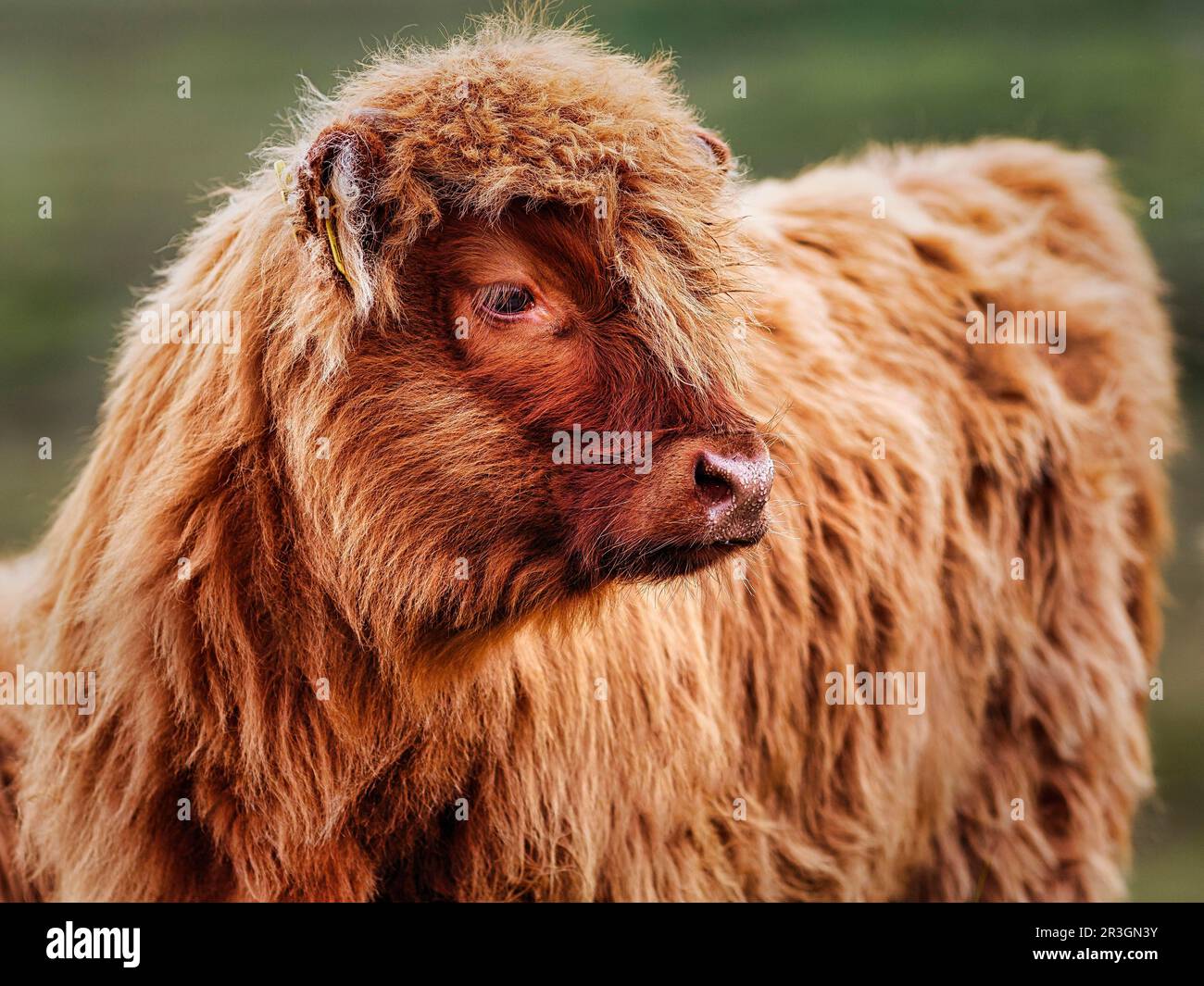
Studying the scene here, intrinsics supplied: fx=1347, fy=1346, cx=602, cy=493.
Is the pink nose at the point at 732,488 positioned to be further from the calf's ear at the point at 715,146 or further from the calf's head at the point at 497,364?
the calf's ear at the point at 715,146

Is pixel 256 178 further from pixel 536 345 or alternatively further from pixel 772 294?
pixel 772 294

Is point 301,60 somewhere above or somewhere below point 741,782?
above

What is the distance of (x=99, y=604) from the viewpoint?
3232 mm

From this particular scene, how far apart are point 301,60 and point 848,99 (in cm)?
420

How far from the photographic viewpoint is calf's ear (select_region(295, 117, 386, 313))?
9.36ft

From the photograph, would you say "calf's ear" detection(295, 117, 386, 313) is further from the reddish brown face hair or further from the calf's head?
the reddish brown face hair

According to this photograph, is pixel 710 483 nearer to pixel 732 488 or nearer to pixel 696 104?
pixel 732 488

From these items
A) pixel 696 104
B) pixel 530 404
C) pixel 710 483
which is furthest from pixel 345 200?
pixel 696 104

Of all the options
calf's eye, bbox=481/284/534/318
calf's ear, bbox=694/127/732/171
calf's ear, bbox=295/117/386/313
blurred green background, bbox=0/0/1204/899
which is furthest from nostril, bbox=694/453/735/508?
blurred green background, bbox=0/0/1204/899

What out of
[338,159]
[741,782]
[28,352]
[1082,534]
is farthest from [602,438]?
[28,352]

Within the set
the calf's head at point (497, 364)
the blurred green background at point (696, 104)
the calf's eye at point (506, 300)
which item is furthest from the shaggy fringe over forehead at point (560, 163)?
the blurred green background at point (696, 104)

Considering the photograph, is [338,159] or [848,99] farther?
[848,99]

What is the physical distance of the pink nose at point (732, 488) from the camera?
2.87 meters

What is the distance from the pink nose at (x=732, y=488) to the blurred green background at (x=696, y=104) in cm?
495
